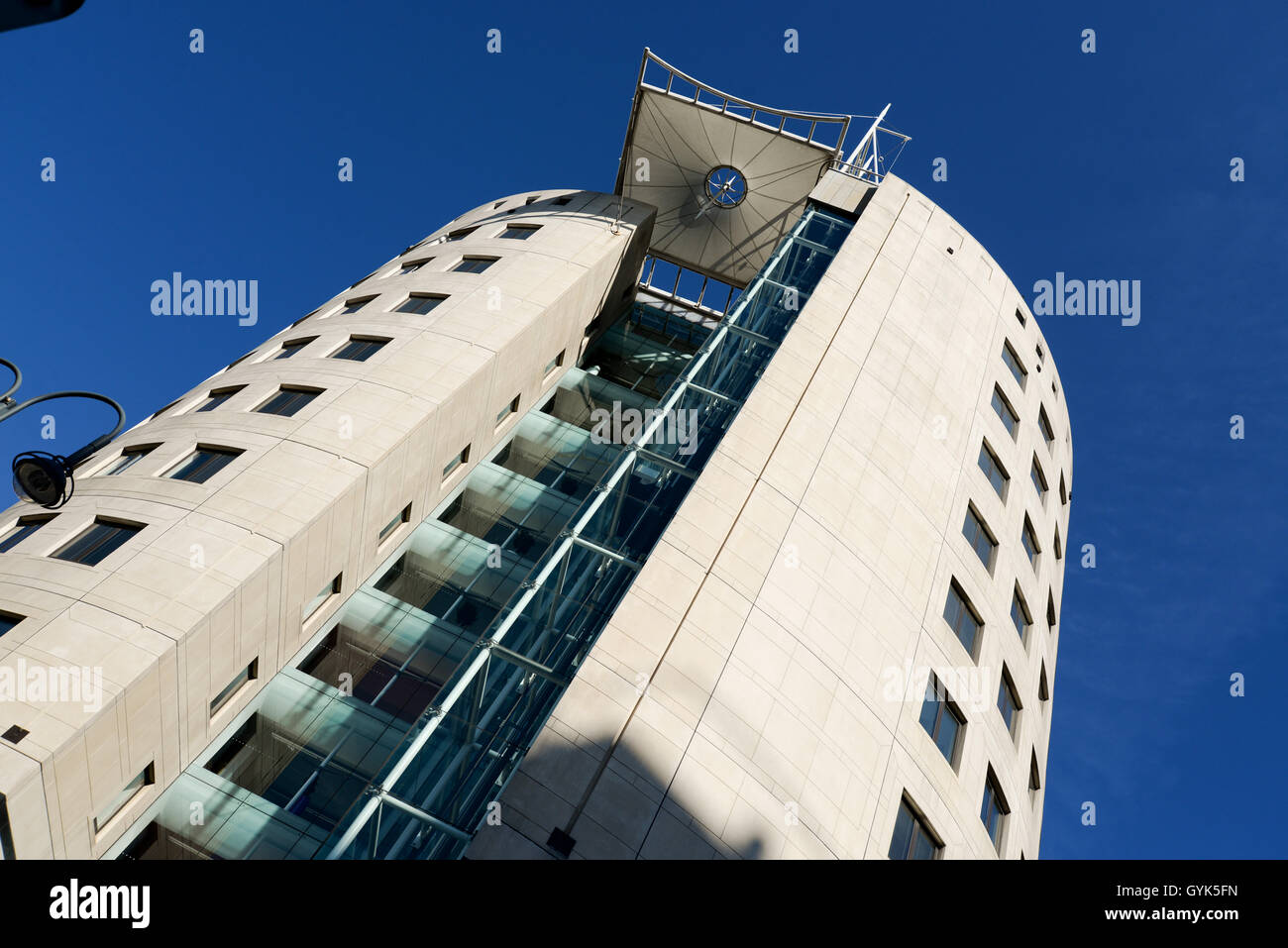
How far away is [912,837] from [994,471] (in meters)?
16.0

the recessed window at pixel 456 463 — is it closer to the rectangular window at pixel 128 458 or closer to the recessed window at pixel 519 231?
the rectangular window at pixel 128 458

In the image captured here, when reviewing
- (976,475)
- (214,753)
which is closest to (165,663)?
(214,753)

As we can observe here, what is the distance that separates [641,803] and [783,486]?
10.3 m

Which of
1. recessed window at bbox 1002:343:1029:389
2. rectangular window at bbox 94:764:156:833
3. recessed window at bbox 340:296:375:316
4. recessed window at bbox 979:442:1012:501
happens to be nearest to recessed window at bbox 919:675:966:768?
recessed window at bbox 979:442:1012:501

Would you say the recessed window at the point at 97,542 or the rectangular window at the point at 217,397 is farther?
the rectangular window at the point at 217,397

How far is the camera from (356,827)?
1655cm

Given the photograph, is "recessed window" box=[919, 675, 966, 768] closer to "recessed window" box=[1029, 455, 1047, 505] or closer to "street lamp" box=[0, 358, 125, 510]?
"recessed window" box=[1029, 455, 1047, 505]

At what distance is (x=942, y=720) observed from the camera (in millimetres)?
24469

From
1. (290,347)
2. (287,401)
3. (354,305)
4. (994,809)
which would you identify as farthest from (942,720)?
(354,305)

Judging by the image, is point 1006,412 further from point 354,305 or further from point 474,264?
point 354,305

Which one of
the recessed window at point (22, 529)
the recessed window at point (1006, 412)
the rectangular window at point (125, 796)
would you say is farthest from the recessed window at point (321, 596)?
the recessed window at point (1006, 412)

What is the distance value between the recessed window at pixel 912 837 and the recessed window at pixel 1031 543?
603 inches

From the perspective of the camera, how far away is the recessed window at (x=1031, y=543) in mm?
34312
